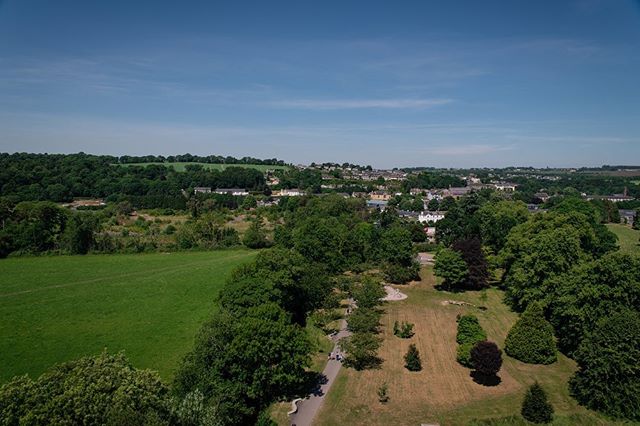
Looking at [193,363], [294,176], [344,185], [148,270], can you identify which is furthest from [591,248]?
[294,176]

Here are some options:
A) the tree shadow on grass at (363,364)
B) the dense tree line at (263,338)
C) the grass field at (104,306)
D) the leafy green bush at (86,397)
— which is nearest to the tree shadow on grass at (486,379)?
the tree shadow on grass at (363,364)

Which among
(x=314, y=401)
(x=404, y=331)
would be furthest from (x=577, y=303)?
(x=314, y=401)

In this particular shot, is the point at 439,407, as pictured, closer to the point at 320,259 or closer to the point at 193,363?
the point at 193,363

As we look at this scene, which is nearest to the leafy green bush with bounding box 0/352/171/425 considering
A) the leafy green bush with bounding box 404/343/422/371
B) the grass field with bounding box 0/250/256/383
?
the grass field with bounding box 0/250/256/383

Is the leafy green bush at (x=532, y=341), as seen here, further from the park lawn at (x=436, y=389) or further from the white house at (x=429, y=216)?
the white house at (x=429, y=216)

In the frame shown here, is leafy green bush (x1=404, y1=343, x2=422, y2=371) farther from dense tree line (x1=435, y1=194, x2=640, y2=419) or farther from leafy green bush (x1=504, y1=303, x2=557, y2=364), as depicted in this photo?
leafy green bush (x1=504, y1=303, x2=557, y2=364)

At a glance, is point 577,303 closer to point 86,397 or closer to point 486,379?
point 486,379
